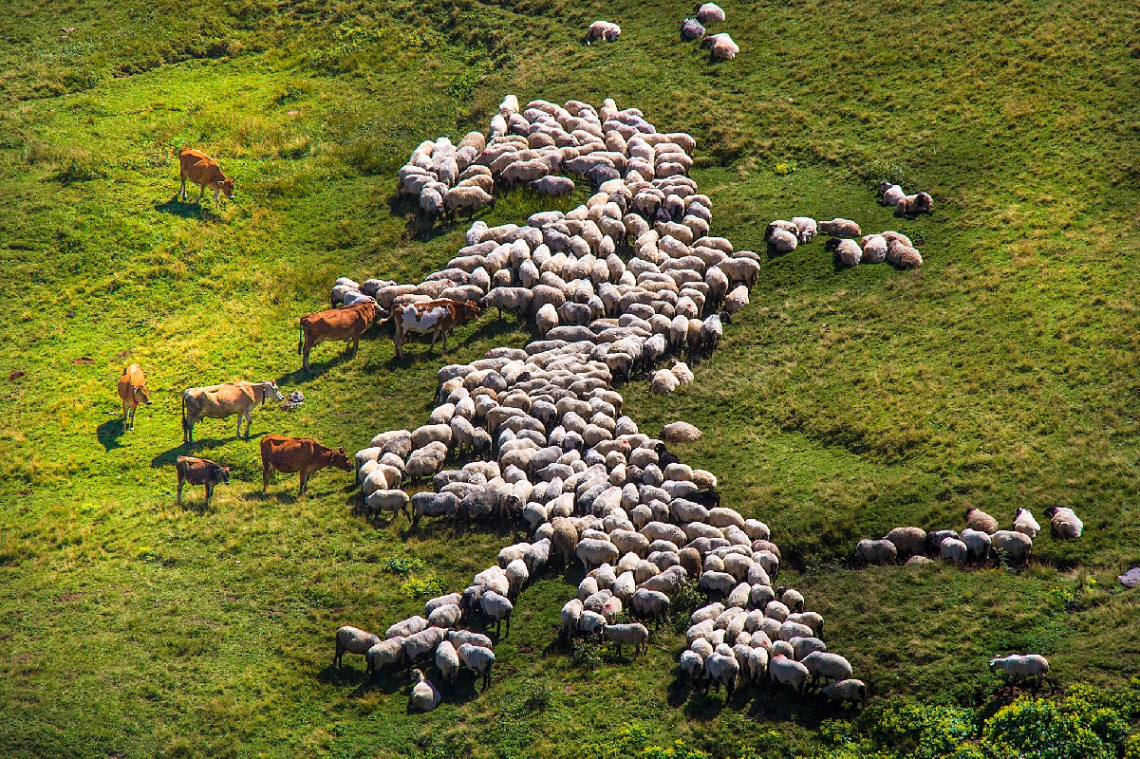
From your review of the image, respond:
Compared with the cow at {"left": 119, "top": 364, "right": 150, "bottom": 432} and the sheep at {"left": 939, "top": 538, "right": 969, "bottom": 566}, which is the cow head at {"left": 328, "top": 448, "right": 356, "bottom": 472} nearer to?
the cow at {"left": 119, "top": 364, "right": 150, "bottom": 432}

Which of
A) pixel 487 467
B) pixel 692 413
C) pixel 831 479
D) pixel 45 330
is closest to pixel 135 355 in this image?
pixel 45 330

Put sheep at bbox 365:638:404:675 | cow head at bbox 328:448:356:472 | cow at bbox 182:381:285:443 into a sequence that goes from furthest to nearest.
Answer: cow at bbox 182:381:285:443 → cow head at bbox 328:448:356:472 → sheep at bbox 365:638:404:675

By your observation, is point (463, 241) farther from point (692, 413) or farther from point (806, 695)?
point (806, 695)

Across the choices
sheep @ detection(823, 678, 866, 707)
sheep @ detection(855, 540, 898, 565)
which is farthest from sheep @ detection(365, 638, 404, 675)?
sheep @ detection(855, 540, 898, 565)

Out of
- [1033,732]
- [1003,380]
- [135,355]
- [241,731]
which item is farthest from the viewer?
[135,355]

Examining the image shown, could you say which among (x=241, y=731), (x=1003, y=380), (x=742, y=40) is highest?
(x=742, y=40)
